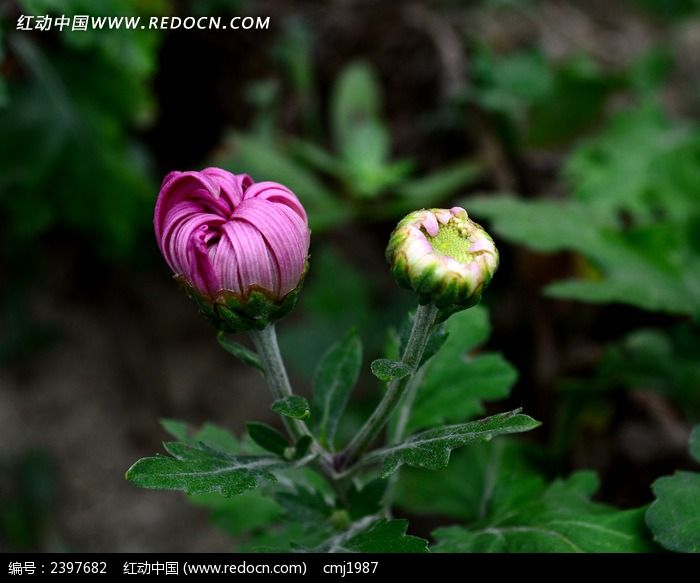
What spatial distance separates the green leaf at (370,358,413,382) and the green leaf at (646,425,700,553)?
2.05ft

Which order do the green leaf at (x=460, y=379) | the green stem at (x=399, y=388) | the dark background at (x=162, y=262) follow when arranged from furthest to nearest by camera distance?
the dark background at (x=162, y=262)
the green leaf at (x=460, y=379)
the green stem at (x=399, y=388)

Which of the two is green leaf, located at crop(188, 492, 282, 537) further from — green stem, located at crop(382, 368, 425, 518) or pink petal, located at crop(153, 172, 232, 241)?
pink petal, located at crop(153, 172, 232, 241)

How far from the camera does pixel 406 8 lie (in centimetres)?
382

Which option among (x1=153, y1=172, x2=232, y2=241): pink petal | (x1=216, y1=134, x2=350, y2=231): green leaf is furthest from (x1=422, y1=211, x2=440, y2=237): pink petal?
(x1=216, y1=134, x2=350, y2=231): green leaf

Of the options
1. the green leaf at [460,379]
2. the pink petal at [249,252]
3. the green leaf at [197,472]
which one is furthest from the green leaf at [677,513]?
the pink petal at [249,252]

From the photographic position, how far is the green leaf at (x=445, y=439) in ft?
4.10

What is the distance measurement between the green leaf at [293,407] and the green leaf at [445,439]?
0.18 metres

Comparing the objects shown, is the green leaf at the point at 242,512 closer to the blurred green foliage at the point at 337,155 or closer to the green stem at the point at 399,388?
the green stem at the point at 399,388

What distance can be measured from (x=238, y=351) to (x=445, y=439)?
1.45 ft

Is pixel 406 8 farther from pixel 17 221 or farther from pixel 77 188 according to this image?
pixel 17 221

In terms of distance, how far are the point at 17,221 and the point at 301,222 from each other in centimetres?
202

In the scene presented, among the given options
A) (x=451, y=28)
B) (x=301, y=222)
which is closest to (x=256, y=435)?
(x=301, y=222)

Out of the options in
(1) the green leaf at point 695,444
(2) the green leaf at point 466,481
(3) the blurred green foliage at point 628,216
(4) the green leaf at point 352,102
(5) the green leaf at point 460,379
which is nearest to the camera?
(1) the green leaf at point 695,444
